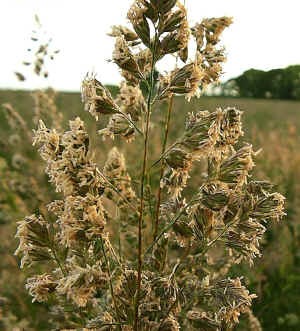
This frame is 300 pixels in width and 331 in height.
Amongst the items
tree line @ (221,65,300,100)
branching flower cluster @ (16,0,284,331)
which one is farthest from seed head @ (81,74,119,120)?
tree line @ (221,65,300,100)

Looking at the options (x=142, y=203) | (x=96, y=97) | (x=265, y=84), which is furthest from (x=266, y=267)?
(x=96, y=97)

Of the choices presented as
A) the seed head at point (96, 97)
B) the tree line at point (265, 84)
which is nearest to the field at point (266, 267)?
the tree line at point (265, 84)

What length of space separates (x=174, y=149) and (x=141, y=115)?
0.36m

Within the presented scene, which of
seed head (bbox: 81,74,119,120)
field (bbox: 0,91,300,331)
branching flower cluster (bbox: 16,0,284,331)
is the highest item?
seed head (bbox: 81,74,119,120)

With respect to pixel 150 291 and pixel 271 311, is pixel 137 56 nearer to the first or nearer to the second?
pixel 150 291

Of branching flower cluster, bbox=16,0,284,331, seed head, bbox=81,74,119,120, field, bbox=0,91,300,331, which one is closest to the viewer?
branching flower cluster, bbox=16,0,284,331

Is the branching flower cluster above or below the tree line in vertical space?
below

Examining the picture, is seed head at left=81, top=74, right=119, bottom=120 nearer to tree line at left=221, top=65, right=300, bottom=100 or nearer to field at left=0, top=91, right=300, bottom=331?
field at left=0, top=91, right=300, bottom=331

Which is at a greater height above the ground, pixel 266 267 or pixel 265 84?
pixel 265 84

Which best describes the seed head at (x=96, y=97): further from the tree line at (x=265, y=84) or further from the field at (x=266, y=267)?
the tree line at (x=265, y=84)

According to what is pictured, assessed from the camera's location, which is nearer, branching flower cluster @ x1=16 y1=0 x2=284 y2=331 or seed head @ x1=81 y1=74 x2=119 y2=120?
branching flower cluster @ x1=16 y1=0 x2=284 y2=331

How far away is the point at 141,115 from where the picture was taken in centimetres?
168

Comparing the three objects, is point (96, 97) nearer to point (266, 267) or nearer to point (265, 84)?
point (265, 84)

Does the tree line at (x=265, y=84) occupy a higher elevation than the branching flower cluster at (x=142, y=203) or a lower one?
higher
